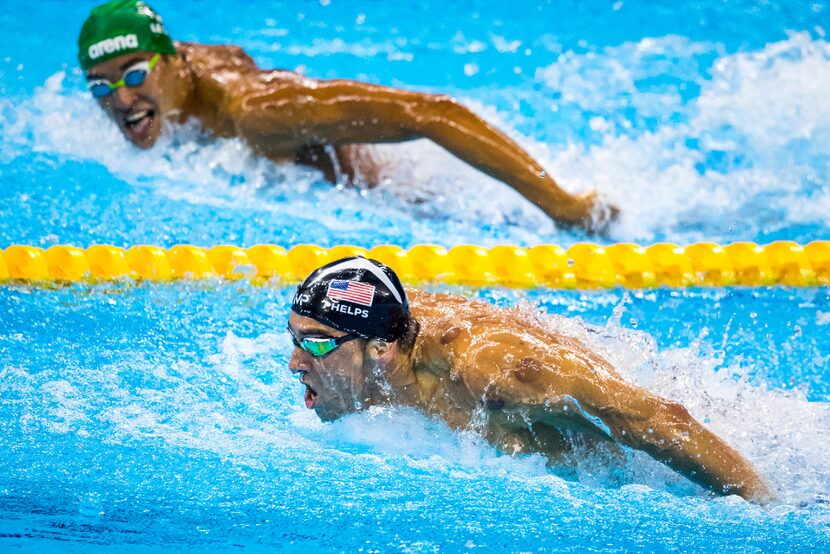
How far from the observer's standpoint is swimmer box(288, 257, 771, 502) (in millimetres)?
2783

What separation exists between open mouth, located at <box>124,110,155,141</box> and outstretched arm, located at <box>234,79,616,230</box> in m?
0.52

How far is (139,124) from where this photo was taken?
5113 mm

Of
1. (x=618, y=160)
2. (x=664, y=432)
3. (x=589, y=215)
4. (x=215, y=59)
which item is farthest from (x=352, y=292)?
(x=618, y=160)

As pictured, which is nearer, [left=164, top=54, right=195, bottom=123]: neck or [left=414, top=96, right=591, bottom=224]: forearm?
[left=414, top=96, right=591, bottom=224]: forearm

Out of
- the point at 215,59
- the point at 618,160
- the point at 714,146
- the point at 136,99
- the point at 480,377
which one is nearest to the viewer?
the point at 480,377

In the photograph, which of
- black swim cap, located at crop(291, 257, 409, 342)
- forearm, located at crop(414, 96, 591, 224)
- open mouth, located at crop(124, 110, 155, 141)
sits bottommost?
black swim cap, located at crop(291, 257, 409, 342)

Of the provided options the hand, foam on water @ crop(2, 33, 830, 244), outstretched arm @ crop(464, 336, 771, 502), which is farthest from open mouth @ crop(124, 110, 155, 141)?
outstretched arm @ crop(464, 336, 771, 502)

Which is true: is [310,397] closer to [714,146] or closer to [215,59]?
[215,59]

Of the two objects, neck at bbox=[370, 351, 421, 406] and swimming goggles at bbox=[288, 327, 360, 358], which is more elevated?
swimming goggles at bbox=[288, 327, 360, 358]

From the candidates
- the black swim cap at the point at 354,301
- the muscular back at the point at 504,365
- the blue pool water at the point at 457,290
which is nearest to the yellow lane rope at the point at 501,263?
the blue pool water at the point at 457,290

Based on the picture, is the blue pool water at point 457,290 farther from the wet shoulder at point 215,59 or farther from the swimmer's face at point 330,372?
the wet shoulder at point 215,59

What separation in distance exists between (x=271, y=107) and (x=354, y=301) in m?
2.02

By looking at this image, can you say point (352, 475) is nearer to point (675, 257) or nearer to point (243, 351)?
point (243, 351)

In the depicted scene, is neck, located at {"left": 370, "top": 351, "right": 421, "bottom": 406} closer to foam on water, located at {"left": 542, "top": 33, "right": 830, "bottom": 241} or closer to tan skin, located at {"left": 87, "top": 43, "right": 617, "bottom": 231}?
tan skin, located at {"left": 87, "top": 43, "right": 617, "bottom": 231}
